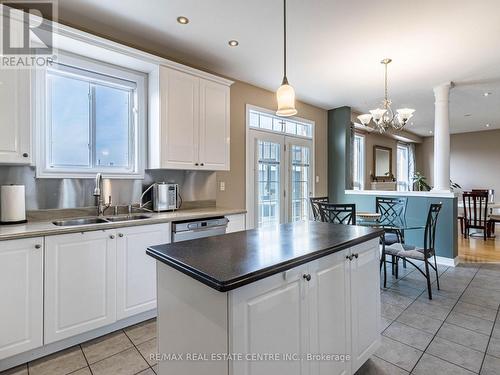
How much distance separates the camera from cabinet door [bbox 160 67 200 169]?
111 inches

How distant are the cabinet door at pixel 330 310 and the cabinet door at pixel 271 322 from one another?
3.3 inches

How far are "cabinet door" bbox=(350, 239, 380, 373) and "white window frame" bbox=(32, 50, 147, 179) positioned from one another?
2360 mm

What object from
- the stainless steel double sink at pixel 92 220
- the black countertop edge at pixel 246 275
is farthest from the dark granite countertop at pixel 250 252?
the stainless steel double sink at pixel 92 220

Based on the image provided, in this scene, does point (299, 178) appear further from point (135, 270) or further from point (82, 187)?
point (82, 187)

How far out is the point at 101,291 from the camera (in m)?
2.15

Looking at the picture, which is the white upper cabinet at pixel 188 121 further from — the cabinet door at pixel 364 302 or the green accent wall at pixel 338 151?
the green accent wall at pixel 338 151

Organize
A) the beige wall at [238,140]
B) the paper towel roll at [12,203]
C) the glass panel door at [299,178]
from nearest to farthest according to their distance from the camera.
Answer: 1. the paper towel roll at [12,203]
2. the beige wall at [238,140]
3. the glass panel door at [299,178]

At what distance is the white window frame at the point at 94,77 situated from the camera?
232 cm

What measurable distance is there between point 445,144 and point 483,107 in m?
2.48

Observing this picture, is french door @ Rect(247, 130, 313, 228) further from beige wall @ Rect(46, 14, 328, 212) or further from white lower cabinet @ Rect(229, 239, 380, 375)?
white lower cabinet @ Rect(229, 239, 380, 375)

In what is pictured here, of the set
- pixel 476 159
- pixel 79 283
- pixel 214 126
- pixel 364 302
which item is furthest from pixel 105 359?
pixel 476 159

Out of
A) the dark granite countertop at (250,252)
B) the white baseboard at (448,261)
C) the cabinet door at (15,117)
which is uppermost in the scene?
the cabinet door at (15,117)

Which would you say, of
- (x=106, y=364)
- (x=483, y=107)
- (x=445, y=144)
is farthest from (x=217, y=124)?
(x=483, y=107)

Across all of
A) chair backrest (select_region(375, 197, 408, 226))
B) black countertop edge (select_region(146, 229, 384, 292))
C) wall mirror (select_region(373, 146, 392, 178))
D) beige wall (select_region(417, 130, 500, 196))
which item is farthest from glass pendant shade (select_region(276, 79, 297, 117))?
beige wall (select_region(417, 130, 500, 196))
